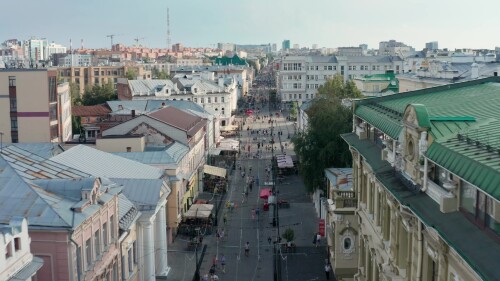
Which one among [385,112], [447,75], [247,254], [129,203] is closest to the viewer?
[385,112]

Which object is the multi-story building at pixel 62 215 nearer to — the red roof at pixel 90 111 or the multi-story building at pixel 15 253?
the multi-story building at pixel 15 253

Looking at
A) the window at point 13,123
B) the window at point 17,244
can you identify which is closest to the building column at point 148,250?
the window at point 17,244

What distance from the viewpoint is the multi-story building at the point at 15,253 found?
14.7 m

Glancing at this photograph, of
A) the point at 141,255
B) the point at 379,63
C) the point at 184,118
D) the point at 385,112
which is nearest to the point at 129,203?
the point at 141,255

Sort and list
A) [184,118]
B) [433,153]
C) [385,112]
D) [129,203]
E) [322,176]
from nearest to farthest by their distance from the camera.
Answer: [433,153] < [385,112] < [129,203] < [322,176] < [184,118]

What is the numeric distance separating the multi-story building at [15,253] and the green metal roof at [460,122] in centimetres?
1034

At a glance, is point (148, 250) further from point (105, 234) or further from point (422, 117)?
point (422, 117)

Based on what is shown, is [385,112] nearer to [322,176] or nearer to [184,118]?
[322,176]

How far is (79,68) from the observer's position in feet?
417

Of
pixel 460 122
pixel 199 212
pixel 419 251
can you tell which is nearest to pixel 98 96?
pixel 199 212

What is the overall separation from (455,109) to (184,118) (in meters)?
40.9

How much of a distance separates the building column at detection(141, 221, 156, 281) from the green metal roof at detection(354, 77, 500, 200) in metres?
11.4

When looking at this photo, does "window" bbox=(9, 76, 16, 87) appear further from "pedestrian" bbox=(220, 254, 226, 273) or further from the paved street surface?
"pedestrian" bbox=(220, 254, 226, 273)

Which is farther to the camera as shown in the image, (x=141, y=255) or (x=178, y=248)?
(x=178, y=248)
